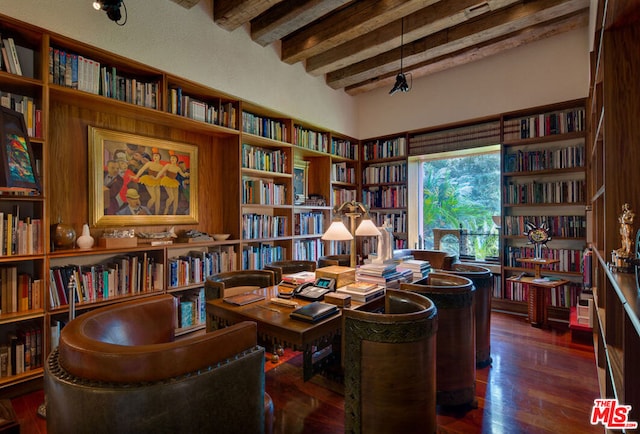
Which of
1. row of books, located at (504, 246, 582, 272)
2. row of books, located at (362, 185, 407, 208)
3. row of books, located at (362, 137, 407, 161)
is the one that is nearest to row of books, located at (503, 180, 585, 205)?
row of books, located at (504, 246, 582, 272)

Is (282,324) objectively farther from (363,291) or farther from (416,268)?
(416,268)

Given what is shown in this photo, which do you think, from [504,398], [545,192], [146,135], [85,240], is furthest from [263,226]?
[545,192]

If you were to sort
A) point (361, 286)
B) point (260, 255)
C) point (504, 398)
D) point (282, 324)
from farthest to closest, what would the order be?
point (260, 255) < point (504, 398) < point (361, 286) < point (282, 324)

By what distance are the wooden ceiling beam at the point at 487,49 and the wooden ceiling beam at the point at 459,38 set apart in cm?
7

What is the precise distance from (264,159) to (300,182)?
903mm

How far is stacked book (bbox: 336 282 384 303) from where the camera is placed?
6.46 ft

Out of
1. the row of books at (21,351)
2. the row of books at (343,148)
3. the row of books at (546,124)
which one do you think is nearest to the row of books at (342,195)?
the row of books at (343,148)

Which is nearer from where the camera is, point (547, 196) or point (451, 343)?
point (451, 343)

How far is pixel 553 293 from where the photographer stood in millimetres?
3867

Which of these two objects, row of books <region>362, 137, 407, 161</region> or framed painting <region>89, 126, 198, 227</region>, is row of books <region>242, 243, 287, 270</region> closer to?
framed painting <region>89, 126, 198, 227</region>

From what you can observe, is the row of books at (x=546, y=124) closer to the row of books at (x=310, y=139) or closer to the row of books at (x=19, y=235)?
the row of books at (x=310, y=139)

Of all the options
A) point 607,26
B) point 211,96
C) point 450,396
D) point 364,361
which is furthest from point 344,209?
point 211,96

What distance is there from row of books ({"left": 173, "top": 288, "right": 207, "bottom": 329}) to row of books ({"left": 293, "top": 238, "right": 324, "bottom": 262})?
1.40 meters

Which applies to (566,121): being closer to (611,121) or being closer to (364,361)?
(611,121)
